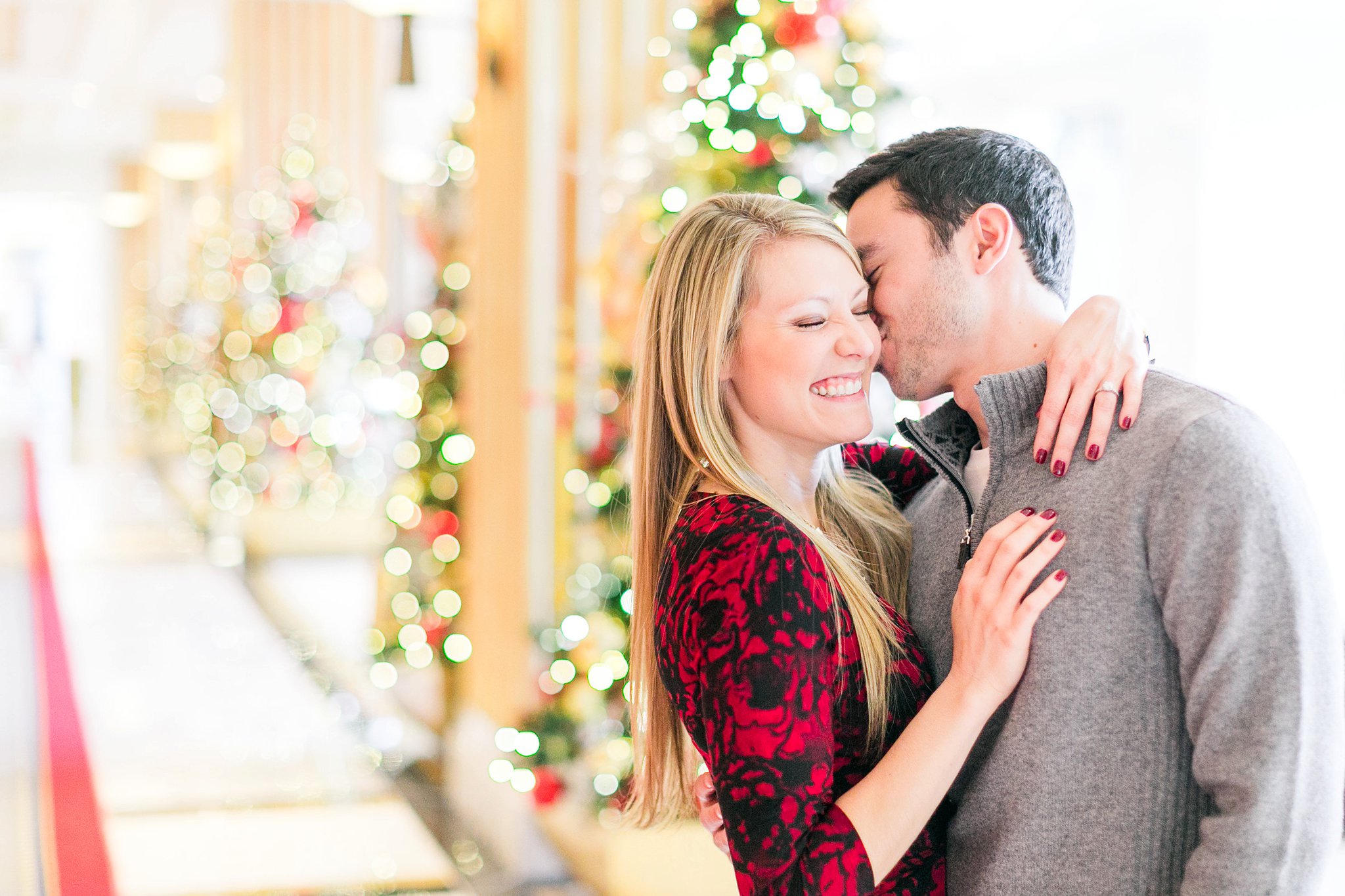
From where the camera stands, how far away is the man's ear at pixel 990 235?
1672 millimetres

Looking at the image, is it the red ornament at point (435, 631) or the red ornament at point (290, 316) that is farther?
the red ornament at point (290, 316)

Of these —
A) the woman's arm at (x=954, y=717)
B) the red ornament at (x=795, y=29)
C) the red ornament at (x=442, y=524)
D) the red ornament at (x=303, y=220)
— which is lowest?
the red ornament at (x=442, y=524)

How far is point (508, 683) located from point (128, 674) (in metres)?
3.08

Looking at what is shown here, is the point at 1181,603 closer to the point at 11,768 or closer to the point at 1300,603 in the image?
the point at 1300,603

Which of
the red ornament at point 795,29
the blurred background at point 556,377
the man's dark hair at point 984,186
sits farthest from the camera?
the blurred background at point 556,377

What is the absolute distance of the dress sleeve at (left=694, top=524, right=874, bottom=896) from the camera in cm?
138

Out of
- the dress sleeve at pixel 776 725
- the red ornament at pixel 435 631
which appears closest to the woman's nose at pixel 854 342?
the dress sleeve at pixel 776 725

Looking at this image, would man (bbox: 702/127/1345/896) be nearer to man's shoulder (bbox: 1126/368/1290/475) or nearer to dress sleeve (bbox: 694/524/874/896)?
man's shoulder (bbox: 1126/368/1290/475)

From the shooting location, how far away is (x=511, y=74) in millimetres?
4383

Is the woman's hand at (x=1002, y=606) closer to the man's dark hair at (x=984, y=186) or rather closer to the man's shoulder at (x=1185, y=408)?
the man's shoulder at (x=1185, y=408)

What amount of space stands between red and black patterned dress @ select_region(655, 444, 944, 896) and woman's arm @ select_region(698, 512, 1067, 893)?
0.01 metres

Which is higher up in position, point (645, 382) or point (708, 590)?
point (645, 382)

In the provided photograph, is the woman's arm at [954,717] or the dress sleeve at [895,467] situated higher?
the dress sleeve at [895,467]

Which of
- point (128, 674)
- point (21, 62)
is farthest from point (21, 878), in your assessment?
point (21, 62)
